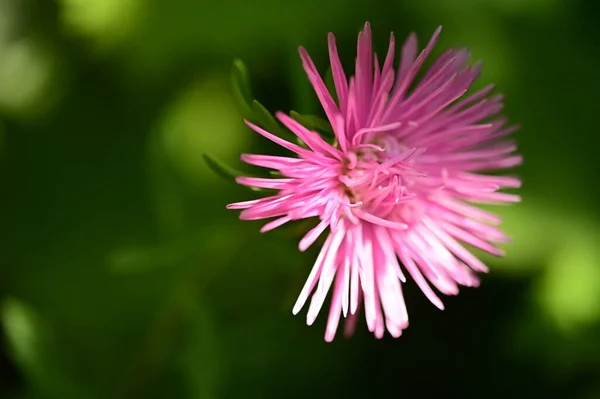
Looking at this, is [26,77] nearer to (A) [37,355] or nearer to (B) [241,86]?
(A) [37,355]

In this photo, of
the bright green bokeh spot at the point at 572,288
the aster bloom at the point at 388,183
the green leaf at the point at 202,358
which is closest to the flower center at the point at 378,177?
the aster bloom at the point at 388,183

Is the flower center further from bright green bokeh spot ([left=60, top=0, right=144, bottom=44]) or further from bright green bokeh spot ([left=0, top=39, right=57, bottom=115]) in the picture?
bright green bokeh spot ([left=0, top=39, right=57, bottom=115])

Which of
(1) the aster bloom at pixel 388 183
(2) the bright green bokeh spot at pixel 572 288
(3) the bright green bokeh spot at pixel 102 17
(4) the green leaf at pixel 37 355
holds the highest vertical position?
(3) the bright green bokeh spot at pixel 102 17

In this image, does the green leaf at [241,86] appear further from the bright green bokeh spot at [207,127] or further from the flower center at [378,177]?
the bright green bokeh spot at [207,127]

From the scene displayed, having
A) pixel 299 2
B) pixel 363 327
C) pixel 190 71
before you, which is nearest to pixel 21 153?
pixel 190 71

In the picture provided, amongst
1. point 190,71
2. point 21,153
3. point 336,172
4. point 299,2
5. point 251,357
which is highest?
point 299,2

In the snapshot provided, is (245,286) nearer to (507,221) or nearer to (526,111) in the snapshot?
(507,221)
